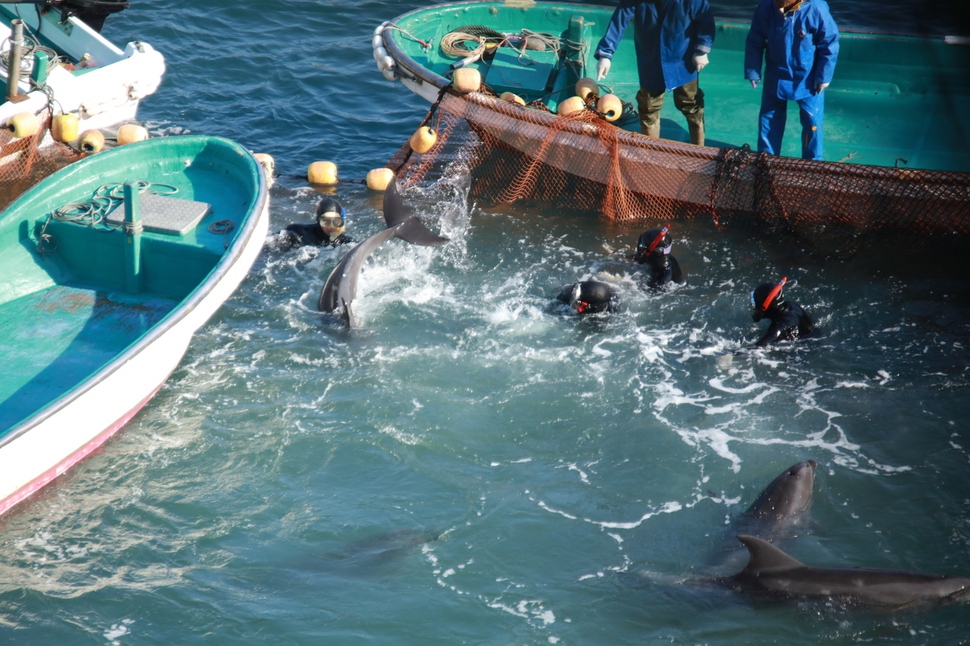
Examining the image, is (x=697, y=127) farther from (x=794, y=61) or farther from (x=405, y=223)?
(x=405, y=223)

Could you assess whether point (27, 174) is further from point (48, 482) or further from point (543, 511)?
point (543, 511)

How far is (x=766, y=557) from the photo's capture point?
570cm

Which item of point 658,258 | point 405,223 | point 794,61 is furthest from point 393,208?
point 794,61

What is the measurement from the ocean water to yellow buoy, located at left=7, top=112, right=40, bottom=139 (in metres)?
3.42

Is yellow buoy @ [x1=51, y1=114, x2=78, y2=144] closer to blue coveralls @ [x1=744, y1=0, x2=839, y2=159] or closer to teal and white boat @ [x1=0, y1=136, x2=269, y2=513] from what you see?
teal and white boat @ [x1=0, y1=136, x2=269, y2=513]

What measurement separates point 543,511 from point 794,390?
2.92 meters

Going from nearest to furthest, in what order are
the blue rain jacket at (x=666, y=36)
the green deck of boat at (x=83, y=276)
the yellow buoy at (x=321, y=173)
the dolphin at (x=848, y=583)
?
the dolphin at (x=848, y=583) → the green deck of boat at (x=83, y=276) → the blue rain jacket at (x=666, y=36) → the yellow buoy at (x=321, y=173)

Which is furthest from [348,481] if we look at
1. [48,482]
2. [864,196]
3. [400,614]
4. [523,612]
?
[864,196]

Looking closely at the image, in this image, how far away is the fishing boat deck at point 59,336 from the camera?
720 cm

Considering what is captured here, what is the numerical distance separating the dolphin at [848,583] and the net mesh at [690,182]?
4965 millimetres

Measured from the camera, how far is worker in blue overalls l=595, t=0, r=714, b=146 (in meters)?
9.70

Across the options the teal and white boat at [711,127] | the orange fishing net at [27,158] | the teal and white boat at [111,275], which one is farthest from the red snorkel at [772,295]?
the orange fishing net at [27,158]

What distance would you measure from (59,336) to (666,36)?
7.28 metres

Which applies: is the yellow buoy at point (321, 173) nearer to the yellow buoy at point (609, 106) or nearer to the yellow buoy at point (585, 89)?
the yellow buoy at point (585, 89)
